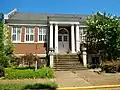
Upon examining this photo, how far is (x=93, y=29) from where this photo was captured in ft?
73.2

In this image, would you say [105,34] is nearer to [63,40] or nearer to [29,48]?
[63,40]

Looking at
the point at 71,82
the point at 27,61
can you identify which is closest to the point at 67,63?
the point at 27,61

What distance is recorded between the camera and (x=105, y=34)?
21547 millimetres

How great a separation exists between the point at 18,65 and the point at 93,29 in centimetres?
865

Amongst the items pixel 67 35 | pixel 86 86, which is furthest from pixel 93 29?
pixel 86 86

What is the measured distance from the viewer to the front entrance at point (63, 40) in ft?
85.8

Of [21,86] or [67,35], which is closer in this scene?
[21,86]

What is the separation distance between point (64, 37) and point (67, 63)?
607cm

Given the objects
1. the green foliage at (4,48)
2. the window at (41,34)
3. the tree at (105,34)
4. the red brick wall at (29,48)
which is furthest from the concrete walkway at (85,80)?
the window at (41,34)

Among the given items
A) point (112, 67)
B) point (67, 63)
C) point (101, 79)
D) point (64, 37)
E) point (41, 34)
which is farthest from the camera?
point (64, 37)

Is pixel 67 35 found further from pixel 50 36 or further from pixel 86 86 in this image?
pixel 86 86

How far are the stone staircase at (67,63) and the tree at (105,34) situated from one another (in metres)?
2.61

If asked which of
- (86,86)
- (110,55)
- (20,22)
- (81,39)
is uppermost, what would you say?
(20,22)

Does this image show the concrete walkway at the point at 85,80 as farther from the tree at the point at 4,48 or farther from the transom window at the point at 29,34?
the transom window at the point at 29,34
